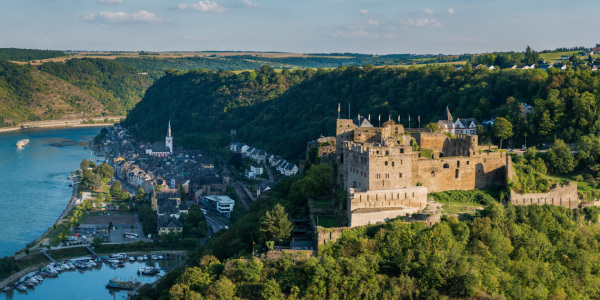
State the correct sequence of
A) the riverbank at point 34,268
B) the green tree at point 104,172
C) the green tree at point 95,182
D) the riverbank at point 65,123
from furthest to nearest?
the riverbank at point 65,123 → the green tree at point 104,172 → the green tree at point 95,182 → the riverbank at point 34,268

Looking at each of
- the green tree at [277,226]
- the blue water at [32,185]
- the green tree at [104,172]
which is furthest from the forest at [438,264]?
the green tree at [104,172]

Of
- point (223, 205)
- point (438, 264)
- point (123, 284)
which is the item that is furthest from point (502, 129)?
point (123, 284)

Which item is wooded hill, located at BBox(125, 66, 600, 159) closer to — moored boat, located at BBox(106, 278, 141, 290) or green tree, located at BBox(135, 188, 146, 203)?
green tree, located at BBox(135, 188, 146, 203)

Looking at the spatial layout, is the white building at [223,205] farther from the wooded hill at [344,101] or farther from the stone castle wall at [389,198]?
the stone castle wall at [389,198]

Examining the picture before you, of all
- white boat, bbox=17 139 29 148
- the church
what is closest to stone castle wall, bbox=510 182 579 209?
the church

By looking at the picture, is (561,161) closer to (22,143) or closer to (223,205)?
(223,205)

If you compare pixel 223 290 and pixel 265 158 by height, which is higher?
pixel 223 290
